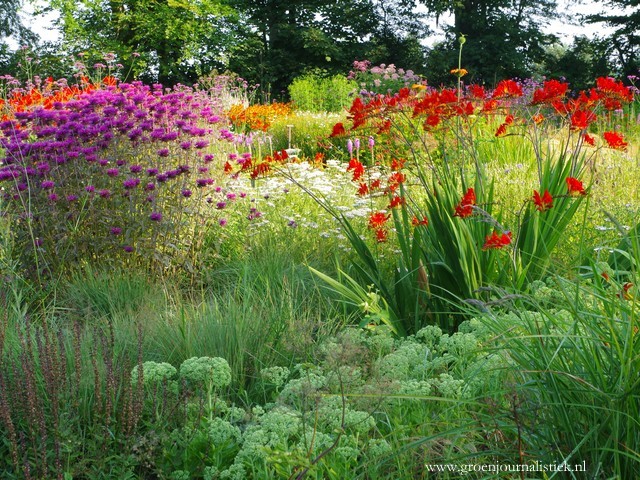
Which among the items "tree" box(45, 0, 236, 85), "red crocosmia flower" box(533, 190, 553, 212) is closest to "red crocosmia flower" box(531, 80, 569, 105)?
"red crocosmia flower" box(533, 190, 553, 212)

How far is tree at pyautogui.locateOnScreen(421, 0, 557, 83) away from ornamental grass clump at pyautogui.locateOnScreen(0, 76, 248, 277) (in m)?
22.7

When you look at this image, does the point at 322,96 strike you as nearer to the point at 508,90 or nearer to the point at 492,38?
the point at 492,38

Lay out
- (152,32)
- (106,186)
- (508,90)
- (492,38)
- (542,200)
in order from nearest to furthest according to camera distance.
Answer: (542,200) → (508,90) → (106,186) → (152,32) → (492,38)

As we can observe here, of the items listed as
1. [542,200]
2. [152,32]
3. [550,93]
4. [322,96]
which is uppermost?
[152,32]

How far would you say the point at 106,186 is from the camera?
15.9ft

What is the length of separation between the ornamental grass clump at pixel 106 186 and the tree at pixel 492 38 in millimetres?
22677

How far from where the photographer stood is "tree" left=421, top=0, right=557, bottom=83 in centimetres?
2714

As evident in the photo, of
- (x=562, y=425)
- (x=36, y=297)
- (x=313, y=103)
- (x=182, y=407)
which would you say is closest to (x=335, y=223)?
(x=36, y=297)

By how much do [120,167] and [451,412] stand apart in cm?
338

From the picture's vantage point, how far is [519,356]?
2006mm

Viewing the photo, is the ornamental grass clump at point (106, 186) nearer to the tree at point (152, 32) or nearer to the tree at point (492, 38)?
the tree at point (152, 32)

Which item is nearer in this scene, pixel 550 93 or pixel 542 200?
pixel 542 200

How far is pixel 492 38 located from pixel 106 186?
2500 centimetres

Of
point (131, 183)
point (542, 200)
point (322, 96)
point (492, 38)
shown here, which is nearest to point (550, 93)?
point (542, 200)
